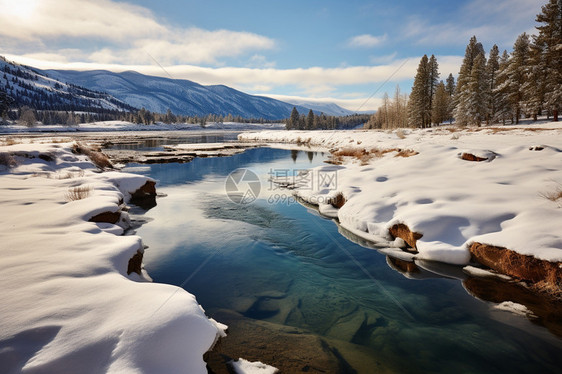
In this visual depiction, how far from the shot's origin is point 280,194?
16.1 meters

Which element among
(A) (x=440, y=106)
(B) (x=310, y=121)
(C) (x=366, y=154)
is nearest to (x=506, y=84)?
(A) (x=440, y=106)

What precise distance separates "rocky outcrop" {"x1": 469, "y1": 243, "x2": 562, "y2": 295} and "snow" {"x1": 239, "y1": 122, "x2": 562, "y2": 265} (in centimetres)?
16

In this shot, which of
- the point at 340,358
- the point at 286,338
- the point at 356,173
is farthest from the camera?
the point at 356,173

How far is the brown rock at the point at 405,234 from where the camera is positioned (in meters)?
8.38

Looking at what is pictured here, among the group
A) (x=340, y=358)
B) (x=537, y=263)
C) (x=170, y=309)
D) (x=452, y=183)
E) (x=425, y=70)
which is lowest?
(x=340, y=358)

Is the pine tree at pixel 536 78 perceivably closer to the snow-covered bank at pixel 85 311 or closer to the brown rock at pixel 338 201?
the brown rock at pixel 338 201

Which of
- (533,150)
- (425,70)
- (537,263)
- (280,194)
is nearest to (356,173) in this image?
(280,194)

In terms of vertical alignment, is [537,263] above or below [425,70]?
below

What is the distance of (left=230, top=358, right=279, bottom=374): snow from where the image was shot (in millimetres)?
4078

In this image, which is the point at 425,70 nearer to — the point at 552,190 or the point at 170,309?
the point at 552,190

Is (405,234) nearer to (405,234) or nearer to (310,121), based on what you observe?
(405,234)

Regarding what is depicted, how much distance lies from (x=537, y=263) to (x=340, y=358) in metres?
5.31

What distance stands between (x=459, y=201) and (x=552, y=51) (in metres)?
35.0

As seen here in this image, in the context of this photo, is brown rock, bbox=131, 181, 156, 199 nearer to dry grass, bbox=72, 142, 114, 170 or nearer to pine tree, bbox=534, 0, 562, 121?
dry grass, bbox=72, 142, 114, 170
